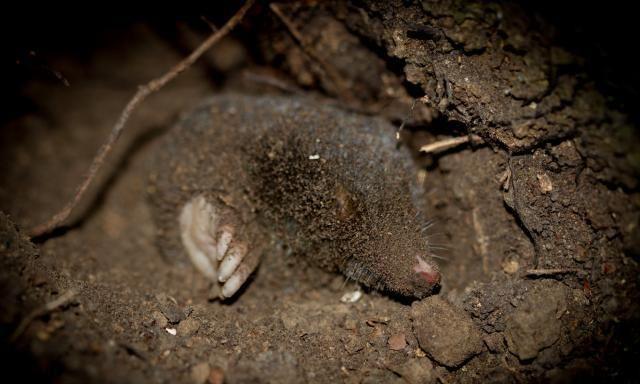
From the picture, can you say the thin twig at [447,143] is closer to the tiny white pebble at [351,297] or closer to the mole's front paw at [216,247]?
the tiny white pebble at [351,297]

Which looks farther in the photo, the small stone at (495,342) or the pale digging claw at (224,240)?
the pale digging claw at (224,240)

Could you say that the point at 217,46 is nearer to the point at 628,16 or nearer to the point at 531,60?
the point at 531,60

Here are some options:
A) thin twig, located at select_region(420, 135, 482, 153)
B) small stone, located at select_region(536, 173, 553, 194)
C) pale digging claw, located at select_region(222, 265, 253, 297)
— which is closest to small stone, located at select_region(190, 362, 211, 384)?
pale digging claw, located at select_region(222, 265, 253, 297)

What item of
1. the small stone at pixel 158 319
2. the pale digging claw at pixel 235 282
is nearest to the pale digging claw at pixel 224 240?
the pale digging claw at pixel 235 282

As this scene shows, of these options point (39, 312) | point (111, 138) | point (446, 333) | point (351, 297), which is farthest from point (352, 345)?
point (111, 138)

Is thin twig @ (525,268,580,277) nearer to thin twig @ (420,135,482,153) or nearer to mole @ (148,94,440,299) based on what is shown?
mole @ (148,94,440,299)

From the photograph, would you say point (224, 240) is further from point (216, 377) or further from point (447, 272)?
point (447, 272)
